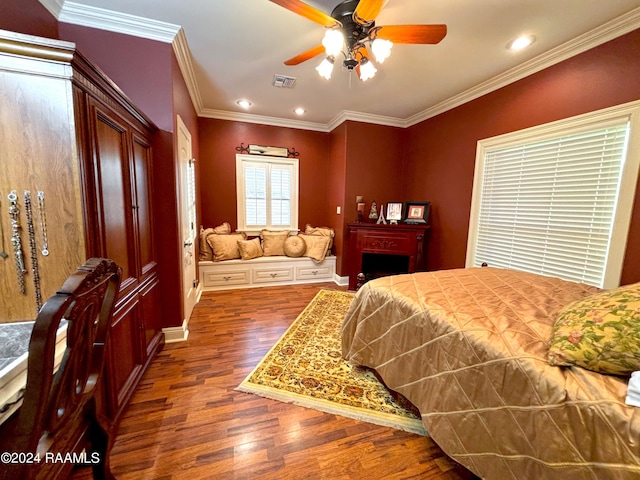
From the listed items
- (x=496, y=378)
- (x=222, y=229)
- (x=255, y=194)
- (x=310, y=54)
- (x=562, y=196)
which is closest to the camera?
(x=496, y=378)

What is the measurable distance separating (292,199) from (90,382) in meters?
3.91

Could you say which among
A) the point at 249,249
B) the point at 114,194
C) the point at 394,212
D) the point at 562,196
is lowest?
the point at 249,249

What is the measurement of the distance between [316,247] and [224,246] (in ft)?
4.82

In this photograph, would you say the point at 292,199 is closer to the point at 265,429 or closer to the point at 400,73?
the point at 400,73

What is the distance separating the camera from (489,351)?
105 cm

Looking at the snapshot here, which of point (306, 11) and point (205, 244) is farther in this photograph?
point (205, 244)

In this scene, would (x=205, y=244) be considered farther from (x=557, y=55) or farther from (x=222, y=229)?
(x=557, y=55)

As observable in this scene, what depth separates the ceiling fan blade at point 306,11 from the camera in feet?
4.62

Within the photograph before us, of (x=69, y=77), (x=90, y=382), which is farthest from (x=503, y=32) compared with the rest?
(x=90, y=382)

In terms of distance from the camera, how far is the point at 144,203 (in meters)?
1.96

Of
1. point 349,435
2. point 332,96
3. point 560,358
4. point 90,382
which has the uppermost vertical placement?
point 332,96

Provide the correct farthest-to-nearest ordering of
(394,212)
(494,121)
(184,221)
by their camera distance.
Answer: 1. (394,212)
2. (494,121)
3. (184,221)

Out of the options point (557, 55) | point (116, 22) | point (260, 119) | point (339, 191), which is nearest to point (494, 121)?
point (557, 55)

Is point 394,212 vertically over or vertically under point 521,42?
under
